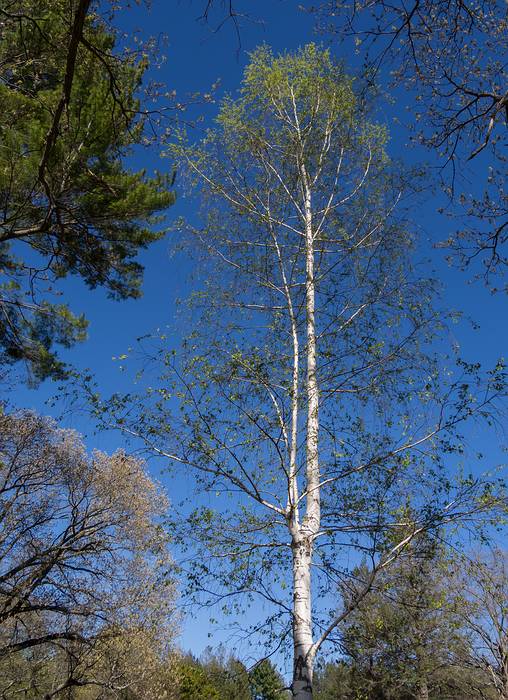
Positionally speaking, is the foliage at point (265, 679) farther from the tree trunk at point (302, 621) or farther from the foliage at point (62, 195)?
the foliage at point (62, 195)

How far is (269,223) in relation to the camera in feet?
21.4

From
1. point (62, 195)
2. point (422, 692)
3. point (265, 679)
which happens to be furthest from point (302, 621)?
point (422, 692)

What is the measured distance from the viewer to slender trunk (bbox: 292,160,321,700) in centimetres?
406

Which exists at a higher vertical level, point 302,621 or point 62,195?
point 62,195

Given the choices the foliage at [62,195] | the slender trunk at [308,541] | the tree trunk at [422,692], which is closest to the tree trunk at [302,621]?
the slender trunk at [308,541]

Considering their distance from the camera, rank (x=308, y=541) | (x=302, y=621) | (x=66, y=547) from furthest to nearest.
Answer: (x=66, y=547) → (x=308, y=541) → (x=302, y=621)

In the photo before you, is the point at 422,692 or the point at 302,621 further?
the point at 422,692

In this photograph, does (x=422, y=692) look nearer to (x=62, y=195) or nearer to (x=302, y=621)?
(x=302, y=621)

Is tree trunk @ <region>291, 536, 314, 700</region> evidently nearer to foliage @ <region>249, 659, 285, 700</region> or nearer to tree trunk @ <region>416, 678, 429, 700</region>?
foliage @ <region>249, 659, 285, 700</region>

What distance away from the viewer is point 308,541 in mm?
4586

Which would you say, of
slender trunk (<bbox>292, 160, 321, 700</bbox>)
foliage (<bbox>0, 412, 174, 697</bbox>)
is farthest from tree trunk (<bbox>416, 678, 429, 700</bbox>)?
slender trunk (<bbox>292, 160, 321, 700</bbox>)

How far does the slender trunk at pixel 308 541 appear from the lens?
4.06 m

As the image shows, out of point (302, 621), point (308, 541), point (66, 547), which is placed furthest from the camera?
point (66, 547)

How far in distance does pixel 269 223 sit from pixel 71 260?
10.1 ft
